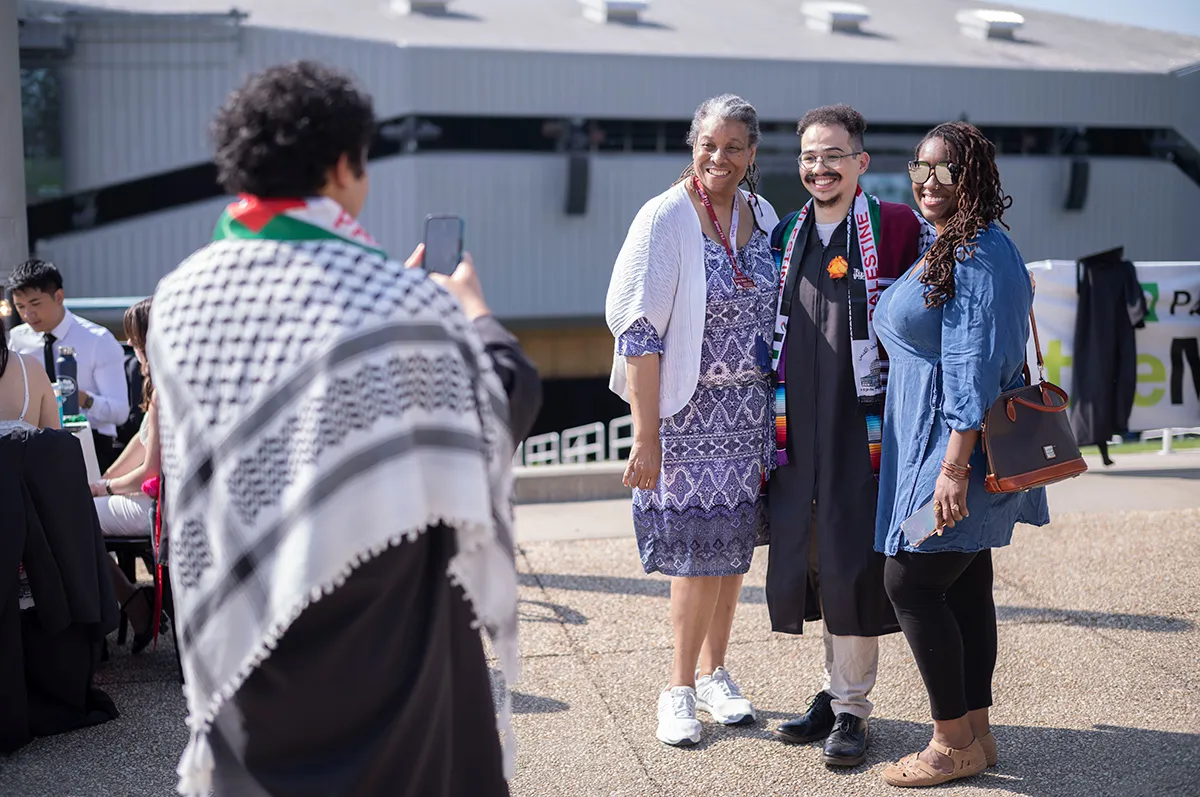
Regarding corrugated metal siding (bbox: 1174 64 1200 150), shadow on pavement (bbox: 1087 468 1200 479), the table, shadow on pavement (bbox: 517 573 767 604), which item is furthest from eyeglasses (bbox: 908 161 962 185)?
corrugated metal siding (bbox: 1174 64 1200 150)

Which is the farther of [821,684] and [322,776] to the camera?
[821,684]

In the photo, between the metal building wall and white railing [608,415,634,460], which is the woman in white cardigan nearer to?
white railing [608,415,634,460]

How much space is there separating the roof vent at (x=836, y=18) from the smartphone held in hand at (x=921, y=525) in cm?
2697

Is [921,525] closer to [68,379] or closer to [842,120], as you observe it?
[842,120]

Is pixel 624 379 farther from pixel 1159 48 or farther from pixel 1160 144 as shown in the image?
pixel 1159 48

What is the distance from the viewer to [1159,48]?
101ft

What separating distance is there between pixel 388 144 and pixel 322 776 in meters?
23.0

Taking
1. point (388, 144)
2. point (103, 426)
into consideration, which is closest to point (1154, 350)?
point (103, 426)

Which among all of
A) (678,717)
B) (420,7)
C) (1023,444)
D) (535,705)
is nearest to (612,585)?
(535,705)

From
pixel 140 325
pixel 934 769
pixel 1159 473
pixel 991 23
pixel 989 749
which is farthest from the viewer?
pixel 991 23

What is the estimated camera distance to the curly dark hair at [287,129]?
1.88 meters

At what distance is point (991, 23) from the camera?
95.3 ft

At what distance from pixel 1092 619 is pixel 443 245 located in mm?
3801

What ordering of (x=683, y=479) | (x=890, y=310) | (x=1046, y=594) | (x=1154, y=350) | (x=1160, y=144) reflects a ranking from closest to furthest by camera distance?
(x=890, y=310), (x=683, y=479), (x=1046, y=594), (x=1154, y=350), (x=1160, y=144)
